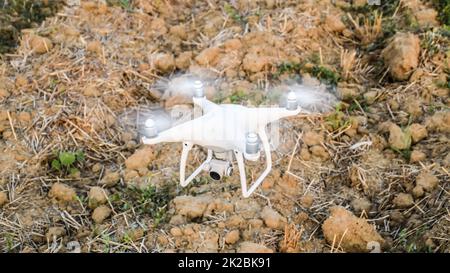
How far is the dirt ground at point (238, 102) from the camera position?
199 centimetres

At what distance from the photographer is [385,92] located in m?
2.48

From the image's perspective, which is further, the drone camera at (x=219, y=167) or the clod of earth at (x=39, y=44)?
the clod of earth at (x=39, y=44)

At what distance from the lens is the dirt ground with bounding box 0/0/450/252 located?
1987mm

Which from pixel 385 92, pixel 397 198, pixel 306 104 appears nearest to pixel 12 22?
pixel 306 104

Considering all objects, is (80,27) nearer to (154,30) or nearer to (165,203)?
(154,30)

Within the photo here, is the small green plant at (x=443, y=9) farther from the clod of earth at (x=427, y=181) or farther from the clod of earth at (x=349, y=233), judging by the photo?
the clod of earth at (x=349, y=233)

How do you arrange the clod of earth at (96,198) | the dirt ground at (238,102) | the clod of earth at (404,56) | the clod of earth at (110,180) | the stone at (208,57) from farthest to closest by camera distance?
the stone at (208,57) → the clod of earth at (404,56) → the clod of earth at (110,180) → the clod of earth at (96,198) → the dirt ground at (238,102)

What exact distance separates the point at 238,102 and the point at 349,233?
2.87ft

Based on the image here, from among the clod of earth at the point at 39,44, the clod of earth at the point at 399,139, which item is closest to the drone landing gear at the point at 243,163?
the clod of earth at the point at 399,139

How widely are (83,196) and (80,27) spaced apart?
42.4 inches

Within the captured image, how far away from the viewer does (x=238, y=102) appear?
2.47 m

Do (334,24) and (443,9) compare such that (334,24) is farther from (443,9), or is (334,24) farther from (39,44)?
(39,44)

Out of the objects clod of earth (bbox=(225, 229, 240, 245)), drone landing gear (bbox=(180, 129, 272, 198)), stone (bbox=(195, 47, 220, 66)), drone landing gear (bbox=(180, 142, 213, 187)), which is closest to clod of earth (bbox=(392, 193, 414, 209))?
drone landing gear (bbox=(180, 129, 272, 198))

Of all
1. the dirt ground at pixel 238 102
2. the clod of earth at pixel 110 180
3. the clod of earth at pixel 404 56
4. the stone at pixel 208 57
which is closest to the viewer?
the dirt ground at pixel 238 102
